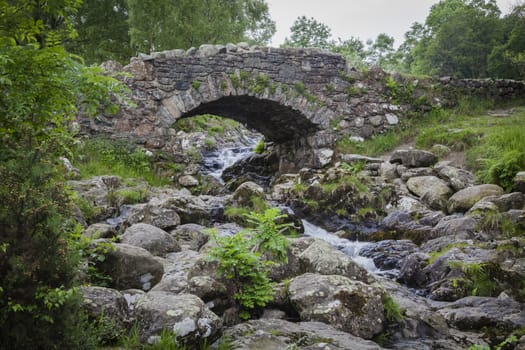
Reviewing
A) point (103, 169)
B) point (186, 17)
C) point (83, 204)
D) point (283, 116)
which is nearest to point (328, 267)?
point (83, 204)

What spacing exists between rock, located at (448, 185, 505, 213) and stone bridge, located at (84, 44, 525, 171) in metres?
4.75

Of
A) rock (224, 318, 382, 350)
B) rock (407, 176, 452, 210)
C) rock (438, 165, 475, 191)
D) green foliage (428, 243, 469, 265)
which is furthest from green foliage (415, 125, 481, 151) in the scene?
rock (224, 318, 382, 350)

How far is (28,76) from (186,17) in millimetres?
15536

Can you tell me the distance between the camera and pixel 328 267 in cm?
475

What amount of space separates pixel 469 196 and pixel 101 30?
1582 cm

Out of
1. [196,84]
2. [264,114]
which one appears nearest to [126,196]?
[196,84]

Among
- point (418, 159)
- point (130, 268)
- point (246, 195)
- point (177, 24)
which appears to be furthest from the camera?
point (177, 24)

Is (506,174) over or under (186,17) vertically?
under

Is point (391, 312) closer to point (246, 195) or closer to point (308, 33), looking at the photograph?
point (246, 195)

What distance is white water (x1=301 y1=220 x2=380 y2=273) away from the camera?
6888 millimetres

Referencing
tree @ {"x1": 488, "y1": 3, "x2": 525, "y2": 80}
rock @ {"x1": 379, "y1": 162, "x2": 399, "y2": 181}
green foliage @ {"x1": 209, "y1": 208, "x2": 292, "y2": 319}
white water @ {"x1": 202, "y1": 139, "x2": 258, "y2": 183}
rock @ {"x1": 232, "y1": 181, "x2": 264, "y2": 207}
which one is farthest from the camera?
tree @ {"x1": 488, "y1": 3, "x2": 525, "y2": 80}

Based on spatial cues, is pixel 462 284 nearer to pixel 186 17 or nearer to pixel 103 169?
pixel 103 169

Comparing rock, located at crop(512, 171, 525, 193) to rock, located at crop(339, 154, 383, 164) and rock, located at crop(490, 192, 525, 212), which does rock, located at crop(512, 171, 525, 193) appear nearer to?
rock, located at crop(490, 192, 525, 212)

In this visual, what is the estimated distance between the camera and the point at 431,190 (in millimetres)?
9102
